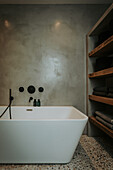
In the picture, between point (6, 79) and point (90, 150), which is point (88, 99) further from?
point (6, 79)

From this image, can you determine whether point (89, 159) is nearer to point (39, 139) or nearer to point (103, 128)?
point (103, 128)

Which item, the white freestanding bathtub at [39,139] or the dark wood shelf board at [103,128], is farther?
the dark wood shelf board at [103,128]

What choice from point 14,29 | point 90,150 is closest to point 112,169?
point 90,150

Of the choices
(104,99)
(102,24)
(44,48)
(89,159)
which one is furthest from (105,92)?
(44,48)

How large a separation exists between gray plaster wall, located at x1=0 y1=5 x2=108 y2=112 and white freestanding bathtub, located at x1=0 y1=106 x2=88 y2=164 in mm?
1116

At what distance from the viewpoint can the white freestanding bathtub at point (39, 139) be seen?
1.45 m

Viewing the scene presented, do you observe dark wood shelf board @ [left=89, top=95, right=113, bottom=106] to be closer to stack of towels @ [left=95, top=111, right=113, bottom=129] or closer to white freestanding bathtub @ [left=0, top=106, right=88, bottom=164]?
stack of towels @ [left=95, top=111, right=113, bottom=129]

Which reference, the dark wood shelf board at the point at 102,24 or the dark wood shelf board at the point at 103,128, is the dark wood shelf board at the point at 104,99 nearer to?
the dark wood shelf board at the point at 103,128

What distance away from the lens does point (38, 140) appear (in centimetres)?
149

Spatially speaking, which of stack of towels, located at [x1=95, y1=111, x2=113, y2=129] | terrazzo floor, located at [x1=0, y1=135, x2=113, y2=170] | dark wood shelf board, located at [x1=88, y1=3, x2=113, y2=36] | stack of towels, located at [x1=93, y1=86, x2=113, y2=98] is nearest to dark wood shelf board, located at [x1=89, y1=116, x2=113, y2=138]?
stack of towels, located at [x1=95, y1=111, x2=113, y2=129]

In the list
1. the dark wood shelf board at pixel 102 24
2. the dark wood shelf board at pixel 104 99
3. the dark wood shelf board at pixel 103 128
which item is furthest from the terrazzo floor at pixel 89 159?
the dark wood shelf board at pixel 102 24

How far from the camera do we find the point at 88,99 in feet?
8.11

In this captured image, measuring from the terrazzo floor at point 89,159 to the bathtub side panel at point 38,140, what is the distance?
0.06 m

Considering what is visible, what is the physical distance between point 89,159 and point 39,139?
0.70 meters
